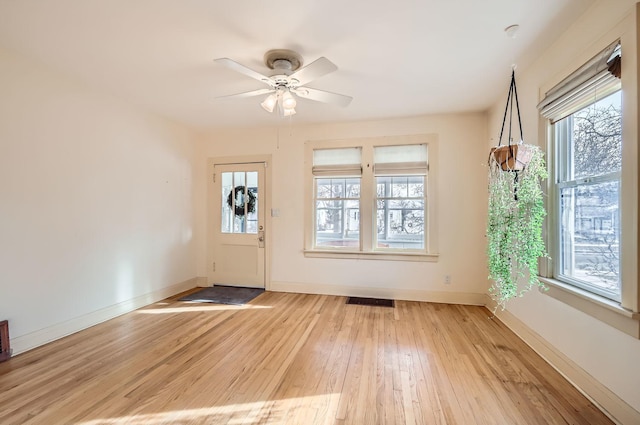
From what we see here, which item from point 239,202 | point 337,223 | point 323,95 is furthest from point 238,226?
point 323,95

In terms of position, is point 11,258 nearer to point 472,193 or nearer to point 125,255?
point 125,255

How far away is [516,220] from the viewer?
2.11 metres

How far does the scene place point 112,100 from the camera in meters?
3.18

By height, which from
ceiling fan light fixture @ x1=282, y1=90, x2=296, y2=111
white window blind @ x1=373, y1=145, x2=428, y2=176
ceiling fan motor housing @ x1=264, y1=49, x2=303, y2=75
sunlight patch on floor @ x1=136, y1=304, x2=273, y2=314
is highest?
ceiling fan motor housing @ x1=264, y1=49, x2=303, y2=75

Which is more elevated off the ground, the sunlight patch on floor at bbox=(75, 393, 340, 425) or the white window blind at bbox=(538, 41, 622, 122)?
the white window blind at bbox=(538, 41, 622, 122)

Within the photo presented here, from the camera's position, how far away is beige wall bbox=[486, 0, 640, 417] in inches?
58.3

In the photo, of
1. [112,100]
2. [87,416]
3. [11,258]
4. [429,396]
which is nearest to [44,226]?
[11,258]

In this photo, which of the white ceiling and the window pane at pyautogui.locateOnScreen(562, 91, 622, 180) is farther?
the white ceiling

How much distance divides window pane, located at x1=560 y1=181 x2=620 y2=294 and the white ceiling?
4.09 feet

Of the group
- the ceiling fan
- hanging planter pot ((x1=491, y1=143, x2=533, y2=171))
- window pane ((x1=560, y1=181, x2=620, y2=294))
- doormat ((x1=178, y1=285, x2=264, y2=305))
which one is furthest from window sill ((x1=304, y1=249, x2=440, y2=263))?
the ceiling fan

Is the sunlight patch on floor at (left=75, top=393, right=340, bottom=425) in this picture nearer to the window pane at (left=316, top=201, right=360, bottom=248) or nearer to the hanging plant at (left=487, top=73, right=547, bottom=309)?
the hanging plant at (left=487, top=73, right=547, bottom=309)

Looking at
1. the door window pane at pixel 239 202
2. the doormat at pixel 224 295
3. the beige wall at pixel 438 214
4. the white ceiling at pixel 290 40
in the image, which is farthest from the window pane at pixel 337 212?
the white ceiling at pixel 290 40

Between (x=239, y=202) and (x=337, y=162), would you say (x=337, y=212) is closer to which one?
(x=337, y=162)

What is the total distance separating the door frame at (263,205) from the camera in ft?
14.2
